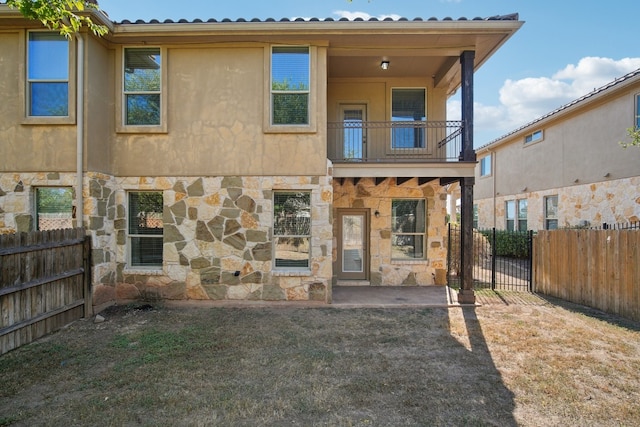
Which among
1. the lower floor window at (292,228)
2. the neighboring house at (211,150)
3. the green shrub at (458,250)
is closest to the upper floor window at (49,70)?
the neighboring house at (211,150)

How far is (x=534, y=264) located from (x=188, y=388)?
8.79 metres

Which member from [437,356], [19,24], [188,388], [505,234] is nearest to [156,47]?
[19,24]

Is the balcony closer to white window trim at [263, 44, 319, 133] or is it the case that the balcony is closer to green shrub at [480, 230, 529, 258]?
white window trim at [263, 44, 319, 133]

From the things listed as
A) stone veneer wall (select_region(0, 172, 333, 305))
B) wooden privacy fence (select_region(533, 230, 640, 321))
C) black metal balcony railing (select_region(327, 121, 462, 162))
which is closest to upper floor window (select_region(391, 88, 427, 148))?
black metal balcony railing (select_region(327, 121, 462, 162))

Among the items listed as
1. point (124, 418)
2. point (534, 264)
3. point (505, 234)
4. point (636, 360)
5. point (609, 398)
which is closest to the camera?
point (124, 418)

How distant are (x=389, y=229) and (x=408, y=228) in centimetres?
57

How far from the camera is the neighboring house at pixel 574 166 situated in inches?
388

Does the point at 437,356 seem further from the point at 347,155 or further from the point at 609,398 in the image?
the point at 347,155

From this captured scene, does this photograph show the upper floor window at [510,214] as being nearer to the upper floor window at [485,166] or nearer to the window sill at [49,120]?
the upper floor window at [485,166]

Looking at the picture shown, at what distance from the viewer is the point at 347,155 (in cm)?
898

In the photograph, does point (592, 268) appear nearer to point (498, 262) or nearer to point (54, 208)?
point (498, 262)

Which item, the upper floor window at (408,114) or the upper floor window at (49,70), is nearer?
the upper floor window at (49,70)

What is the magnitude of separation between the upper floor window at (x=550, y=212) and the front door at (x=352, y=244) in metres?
8.86

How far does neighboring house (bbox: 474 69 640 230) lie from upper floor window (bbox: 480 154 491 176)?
92 centimetres
